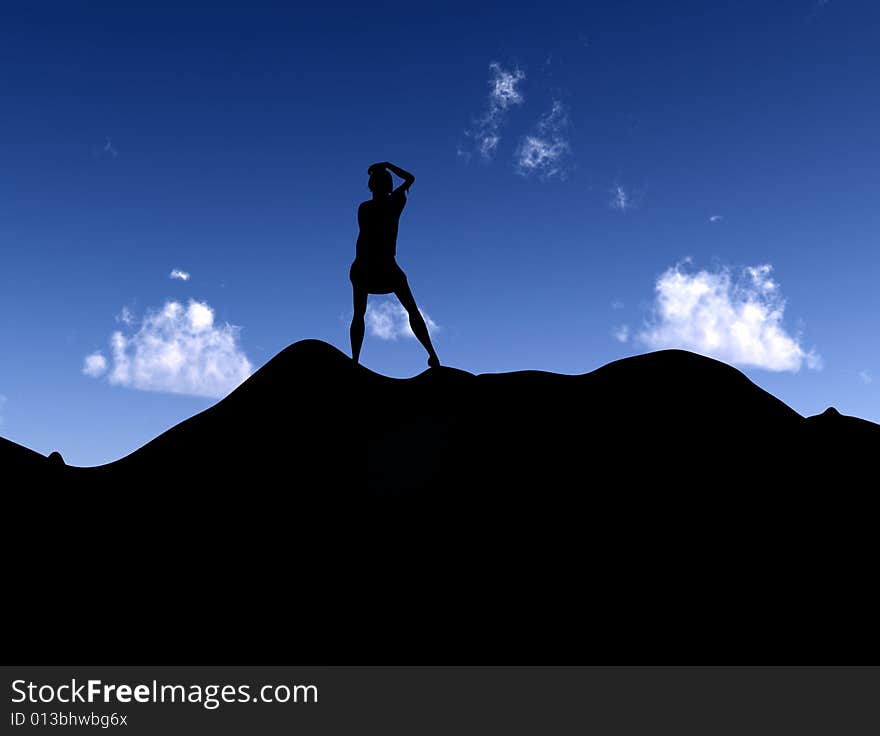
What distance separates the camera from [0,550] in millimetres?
8445

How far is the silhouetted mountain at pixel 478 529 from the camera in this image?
6.96m

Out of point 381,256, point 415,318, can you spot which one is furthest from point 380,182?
point 415,318

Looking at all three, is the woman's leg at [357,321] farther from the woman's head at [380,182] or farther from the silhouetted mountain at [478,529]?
the woman's head at [380,182]

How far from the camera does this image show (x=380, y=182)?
10906 millimetres

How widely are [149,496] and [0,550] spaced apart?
1.85 metres

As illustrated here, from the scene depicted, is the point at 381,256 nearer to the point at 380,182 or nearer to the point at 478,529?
the point at 380,182

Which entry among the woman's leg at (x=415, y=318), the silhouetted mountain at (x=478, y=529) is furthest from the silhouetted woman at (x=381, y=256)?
the silhouetted mountain at (x=478, y=529)

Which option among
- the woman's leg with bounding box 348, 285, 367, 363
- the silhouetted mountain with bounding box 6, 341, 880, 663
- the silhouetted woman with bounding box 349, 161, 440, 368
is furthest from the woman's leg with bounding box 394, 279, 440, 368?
the silhouetted mountain with bounding box 6, 341, 880, 663

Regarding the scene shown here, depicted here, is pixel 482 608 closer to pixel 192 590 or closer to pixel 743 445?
pixel 192 590

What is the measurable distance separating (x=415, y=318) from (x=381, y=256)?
3.89 feet
